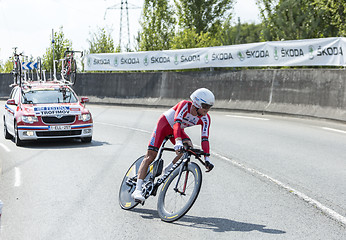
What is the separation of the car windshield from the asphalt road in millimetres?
1099

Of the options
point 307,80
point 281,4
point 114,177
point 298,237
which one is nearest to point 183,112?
point 298,237

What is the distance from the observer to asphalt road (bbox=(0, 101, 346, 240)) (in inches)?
221

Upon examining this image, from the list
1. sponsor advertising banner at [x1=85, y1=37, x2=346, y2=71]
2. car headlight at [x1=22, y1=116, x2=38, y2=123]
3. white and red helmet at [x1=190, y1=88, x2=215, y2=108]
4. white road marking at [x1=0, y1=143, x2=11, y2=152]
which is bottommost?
white road marking at [x1=0, y1=143, x2=11, y2=152]

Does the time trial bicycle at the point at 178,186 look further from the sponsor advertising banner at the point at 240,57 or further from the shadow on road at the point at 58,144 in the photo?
the sponsor advertising banner at the point at 240,57

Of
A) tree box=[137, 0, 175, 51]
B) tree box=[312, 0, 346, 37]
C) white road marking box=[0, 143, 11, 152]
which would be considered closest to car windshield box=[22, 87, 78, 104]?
white road marking box=[0, 143, 11, 152]

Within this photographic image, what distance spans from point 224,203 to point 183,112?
5.21ft

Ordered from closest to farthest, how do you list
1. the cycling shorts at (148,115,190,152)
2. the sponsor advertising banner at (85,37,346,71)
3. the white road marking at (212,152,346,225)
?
the white road marking at (212,152,346,225), the cycling shorts at (148,115,190,152), the sponsor advertising banner at (85,37,346,71)

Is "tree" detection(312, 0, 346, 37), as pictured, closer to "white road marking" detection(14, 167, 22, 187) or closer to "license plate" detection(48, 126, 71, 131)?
"license plate" detection(48, 126, 71, 131)

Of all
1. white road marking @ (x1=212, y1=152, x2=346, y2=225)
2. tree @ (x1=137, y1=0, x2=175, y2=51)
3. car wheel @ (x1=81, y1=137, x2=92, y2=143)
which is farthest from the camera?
tree @ (x1=137, y1=0, x2=175, y2=51)

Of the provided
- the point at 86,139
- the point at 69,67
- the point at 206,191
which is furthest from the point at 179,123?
the point at 69,67

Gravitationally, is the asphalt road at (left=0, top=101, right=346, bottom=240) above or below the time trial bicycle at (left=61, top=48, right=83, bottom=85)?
below

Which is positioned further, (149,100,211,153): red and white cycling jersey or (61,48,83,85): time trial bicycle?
(61,48,83,85): time trial bicycle

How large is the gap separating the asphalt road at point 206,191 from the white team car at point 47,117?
1.07ft

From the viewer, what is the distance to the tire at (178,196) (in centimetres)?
556
